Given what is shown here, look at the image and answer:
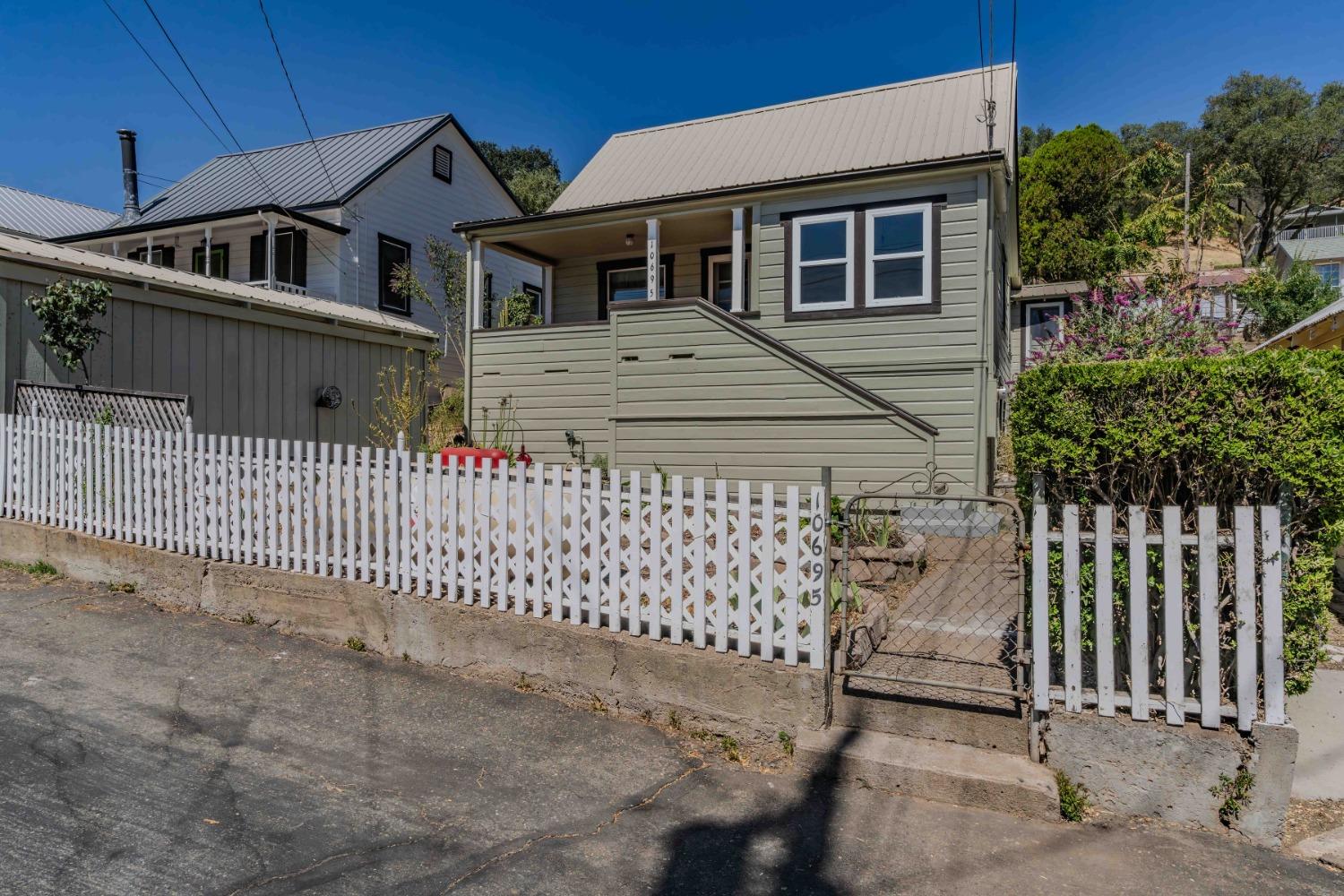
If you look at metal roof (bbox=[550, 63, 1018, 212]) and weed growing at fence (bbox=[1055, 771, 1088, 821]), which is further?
metal roof (bbox=[550, 63, 1018, 212])

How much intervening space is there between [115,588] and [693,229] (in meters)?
9.41

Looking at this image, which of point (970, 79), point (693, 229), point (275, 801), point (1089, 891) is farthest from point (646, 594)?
point (970, 79)

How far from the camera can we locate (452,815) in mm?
3369

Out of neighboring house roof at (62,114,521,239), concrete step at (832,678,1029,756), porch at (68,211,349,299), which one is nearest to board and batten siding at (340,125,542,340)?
neighboring house roof at (62,114,521,239)

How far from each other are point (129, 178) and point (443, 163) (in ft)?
31.0

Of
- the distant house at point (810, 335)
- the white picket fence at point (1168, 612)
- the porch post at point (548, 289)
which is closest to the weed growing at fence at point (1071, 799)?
the white picket fence at point (1168, 612)

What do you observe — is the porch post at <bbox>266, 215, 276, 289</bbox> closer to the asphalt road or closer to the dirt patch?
the asphalt road

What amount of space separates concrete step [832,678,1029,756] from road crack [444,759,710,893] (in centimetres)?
88

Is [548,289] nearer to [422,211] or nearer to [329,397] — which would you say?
[329,397]

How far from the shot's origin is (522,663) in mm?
4770

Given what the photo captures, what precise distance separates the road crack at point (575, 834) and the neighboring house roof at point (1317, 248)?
47.6 meters

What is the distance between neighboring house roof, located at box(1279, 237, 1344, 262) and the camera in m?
39.2

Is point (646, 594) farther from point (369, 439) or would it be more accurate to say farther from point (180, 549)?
point (369, 439)

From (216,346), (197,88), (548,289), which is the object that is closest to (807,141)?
(548,289)
